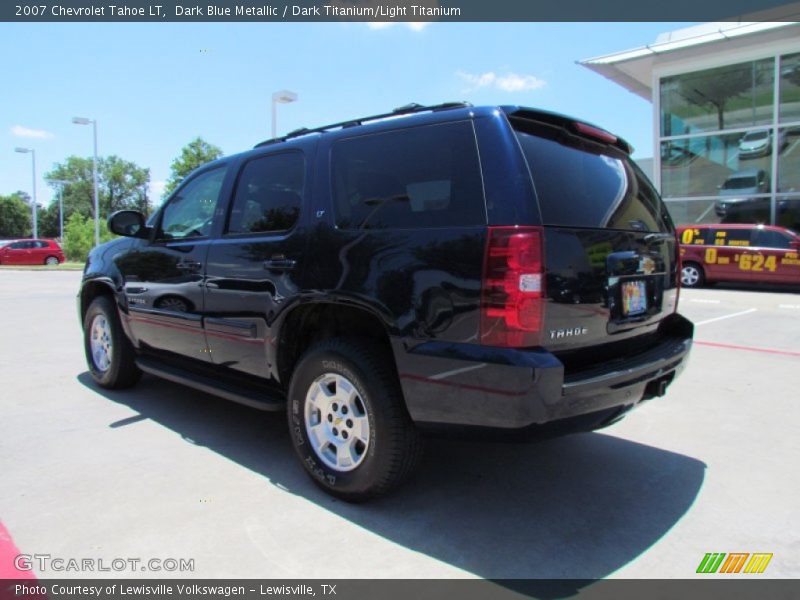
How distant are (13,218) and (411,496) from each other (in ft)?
321

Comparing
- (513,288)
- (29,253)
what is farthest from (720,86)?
(29,253)

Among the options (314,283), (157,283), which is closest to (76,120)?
(157,283)

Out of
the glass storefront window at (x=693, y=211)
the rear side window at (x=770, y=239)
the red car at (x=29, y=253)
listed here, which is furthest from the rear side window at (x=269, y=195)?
the red car at (x=29, y=253)

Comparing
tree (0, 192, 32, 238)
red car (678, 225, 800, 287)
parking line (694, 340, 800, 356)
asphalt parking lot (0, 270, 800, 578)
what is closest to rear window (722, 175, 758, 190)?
red car (678, 225, 800, 287)

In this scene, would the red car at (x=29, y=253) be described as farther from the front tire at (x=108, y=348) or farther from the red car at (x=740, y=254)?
the red car at (x=740, y=254)

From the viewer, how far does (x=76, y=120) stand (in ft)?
82.1

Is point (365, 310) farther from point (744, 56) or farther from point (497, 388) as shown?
point (744, 56)

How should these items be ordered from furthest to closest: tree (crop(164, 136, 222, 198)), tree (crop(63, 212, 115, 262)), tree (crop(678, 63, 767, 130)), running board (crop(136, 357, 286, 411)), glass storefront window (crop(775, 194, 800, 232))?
1. tree (crop(164, 136, 222, 198))
2. tree (crop(63, 212, 115, 262))
3. tree (crop(678, 63, 767, 130))
4. glass storefront window (crop(775, 194, 800, 232))
5. running board (crop(136, 357, 286, 411))

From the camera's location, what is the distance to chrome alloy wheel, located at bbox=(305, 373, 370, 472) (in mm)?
2959

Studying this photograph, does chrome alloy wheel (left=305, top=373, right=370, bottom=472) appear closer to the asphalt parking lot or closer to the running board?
the asphalt parking lot

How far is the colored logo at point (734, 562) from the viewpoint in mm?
2477

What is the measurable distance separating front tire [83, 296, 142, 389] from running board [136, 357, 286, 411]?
43cm

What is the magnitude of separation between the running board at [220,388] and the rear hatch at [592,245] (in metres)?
1.76

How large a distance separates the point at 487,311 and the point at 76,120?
2790 centimetres
